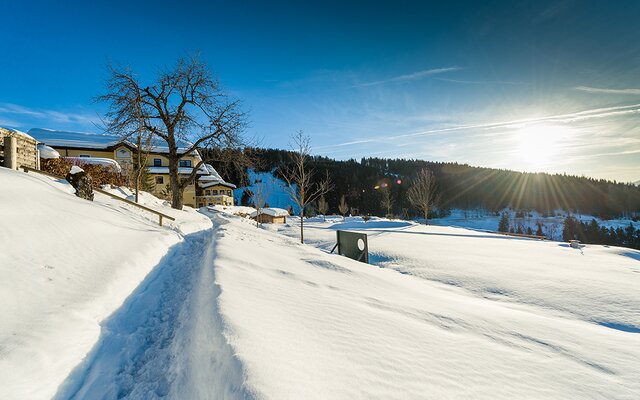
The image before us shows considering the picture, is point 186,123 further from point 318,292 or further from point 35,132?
point 35,132

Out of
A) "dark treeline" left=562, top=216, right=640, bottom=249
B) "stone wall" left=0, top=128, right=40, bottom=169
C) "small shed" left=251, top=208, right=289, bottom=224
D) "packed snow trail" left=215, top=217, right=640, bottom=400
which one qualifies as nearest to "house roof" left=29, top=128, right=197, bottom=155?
"small shed" left=251, top=208, right=289, bottom=224

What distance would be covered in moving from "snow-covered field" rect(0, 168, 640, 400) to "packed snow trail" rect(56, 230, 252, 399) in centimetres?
2

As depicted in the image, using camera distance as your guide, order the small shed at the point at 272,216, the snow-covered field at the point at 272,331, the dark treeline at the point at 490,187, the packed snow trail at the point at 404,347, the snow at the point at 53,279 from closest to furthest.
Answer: the packed snow trail at the point at 404,347, the snow-covered field at the point at 272,331, the snow at the point at 53,279, the small shed at the point at 272,216, the dark treeline at the point at 490,187

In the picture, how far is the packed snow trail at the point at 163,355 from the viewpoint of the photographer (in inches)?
89.7

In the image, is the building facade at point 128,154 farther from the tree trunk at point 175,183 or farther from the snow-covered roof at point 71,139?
the tree trunk at point 175,183

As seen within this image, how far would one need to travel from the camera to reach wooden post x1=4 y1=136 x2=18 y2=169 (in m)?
10.6

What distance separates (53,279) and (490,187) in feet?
530

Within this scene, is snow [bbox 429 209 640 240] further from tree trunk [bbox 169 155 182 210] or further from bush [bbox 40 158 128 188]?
bush [bbox 40 158 128 188]

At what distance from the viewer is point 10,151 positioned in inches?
421

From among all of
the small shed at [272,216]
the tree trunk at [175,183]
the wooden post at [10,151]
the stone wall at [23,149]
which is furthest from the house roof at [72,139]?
the wooden post at [10,151]

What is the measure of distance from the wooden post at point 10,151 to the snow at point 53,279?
16.1 feet

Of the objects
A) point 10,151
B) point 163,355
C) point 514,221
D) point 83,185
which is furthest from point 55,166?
point 514,221

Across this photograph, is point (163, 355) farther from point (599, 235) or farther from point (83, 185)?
point (599, 235)

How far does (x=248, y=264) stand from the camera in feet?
19.8
